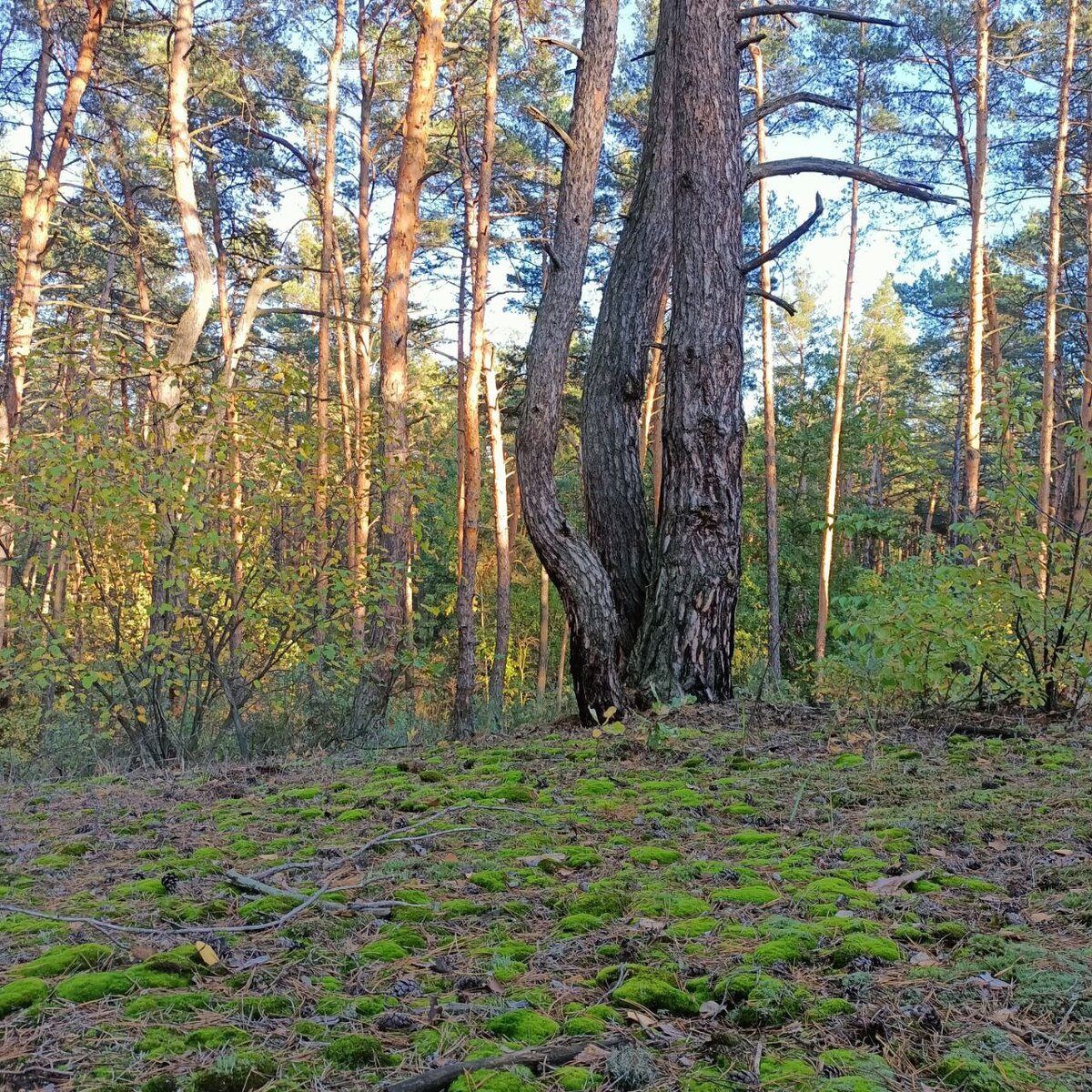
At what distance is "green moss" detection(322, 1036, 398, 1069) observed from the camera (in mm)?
1647

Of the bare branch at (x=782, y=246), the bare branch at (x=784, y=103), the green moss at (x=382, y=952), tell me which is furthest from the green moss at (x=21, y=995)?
the bare branch at (x=784, y=103)

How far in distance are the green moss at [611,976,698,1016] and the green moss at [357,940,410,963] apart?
1.84ft

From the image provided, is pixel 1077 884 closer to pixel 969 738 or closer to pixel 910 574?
pixel 969 738

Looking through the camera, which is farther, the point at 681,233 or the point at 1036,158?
the point at 1036,158

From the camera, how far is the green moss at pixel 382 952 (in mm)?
2164

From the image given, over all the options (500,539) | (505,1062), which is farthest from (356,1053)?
(500,539)

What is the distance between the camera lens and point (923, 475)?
A: 39844mm

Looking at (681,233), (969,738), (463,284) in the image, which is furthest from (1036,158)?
(969,738)

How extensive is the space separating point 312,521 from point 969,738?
4.71 m

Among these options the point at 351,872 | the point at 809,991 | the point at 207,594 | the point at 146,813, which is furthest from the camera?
the point at 207,594

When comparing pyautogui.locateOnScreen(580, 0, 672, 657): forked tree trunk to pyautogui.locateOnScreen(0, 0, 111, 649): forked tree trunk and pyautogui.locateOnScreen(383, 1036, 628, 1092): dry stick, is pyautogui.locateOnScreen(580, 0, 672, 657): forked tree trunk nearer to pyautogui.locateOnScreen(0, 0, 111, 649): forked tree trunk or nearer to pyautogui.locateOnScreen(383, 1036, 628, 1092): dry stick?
pyautogui.locateOnScreen(383, 1036, 628, 1092): dry stick

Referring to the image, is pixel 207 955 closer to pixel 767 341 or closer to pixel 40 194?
pixel 40 194

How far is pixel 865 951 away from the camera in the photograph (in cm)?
212

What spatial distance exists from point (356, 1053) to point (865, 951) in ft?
3.96
